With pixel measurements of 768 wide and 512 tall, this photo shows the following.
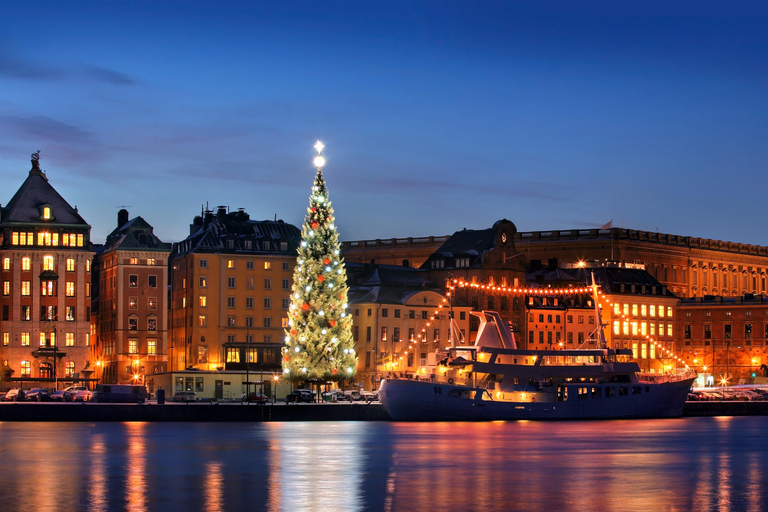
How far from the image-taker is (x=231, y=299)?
6019 inches

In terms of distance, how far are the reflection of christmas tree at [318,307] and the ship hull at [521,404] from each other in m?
9.00

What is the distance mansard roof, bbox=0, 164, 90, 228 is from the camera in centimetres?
14725

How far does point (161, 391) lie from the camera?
119 m

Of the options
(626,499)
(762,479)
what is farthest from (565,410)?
(626,499)

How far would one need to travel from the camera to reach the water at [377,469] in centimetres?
5447

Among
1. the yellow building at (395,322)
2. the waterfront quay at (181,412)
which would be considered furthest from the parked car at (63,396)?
the yellow building at (395,322)

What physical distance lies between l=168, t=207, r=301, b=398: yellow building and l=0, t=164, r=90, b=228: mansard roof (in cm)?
1239

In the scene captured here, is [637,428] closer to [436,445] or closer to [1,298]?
[436,445]

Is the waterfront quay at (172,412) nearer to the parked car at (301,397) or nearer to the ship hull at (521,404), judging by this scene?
the ship hull at (521,404)

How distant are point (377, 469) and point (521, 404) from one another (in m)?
53.8

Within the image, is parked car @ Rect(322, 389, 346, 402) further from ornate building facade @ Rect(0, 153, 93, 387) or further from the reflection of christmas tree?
ornate building facade @ Rect(0, 153, 93, 387)

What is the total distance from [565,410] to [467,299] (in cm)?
4828

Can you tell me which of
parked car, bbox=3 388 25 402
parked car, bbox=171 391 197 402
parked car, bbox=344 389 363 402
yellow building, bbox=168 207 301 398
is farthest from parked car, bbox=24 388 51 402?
parked car, bbox=344 389 363 402

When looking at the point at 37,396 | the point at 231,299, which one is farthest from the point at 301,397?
the point at 231,299
